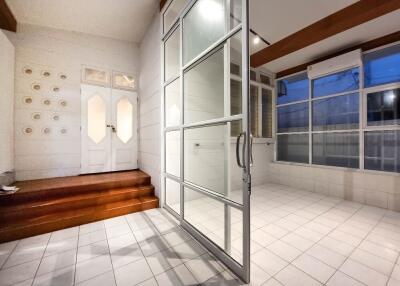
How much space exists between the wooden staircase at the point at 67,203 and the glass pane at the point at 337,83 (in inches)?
183

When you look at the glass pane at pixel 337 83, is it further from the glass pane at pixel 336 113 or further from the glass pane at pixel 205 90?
the glass pane at pixel 205 90

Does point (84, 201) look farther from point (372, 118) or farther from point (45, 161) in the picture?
point (372, 118)

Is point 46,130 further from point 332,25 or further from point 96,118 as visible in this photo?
point 332,25

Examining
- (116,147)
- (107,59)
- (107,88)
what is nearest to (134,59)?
(107,59)

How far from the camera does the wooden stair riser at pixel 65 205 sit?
2486 millimetres

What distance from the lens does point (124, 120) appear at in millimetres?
4555

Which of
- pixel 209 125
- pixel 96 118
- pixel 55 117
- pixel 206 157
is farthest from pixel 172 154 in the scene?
pixel 55 117

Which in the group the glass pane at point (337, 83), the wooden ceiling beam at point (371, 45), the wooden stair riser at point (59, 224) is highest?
the wooden ceiling beam at point (371, 45)

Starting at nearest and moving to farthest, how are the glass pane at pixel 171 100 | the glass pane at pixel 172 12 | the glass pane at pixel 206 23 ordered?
1. the glass pane at pixel 206 23
2. the glass pane at pixel 172 12
3. the glass pane at pixel 171 100

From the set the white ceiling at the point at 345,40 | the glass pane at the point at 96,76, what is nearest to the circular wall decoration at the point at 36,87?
the glass pane at the point at 96,76

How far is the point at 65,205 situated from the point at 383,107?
5959 mm

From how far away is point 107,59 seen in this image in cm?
434

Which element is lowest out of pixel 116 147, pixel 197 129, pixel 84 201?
pixel 84 201

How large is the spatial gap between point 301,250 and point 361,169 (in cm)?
282
